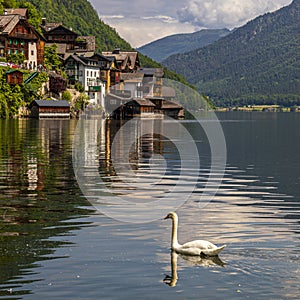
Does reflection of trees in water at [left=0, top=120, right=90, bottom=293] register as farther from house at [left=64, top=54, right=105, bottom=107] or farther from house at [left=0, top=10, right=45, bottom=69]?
house at [left=64, top=54, right=105, bottom=107]

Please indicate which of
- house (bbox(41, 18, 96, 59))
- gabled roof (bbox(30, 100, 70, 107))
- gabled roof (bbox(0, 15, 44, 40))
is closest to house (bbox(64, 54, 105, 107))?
house (bbox(41, 18, 96, 59))

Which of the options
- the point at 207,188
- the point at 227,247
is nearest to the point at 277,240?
the point at 227,247

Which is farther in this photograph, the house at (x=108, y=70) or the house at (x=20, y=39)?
the house at (x=108, y=70)

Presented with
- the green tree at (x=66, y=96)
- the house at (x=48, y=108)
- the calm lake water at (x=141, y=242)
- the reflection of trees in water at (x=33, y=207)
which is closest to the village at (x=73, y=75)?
the house at (x=48, y=108)

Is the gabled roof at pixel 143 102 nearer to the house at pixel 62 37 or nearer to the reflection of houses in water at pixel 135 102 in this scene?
the reflection of houses in water at pixel 135 102

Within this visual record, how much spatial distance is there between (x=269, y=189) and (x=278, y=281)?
63.6ft

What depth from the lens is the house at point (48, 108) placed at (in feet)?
448

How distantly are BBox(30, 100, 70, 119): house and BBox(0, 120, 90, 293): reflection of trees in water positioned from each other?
85.1m

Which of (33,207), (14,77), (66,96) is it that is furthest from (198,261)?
(66,96)

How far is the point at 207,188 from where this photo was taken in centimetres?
3619

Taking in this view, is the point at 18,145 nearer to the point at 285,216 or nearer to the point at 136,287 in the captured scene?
the point at 285,216

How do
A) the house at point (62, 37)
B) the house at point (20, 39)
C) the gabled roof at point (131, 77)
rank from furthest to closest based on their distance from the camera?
the gabled roof at point (131, 77), the house at point (62, 37), the house at point (20, 39)

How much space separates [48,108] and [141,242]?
11827cm

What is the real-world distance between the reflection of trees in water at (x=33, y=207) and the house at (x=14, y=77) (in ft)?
270
